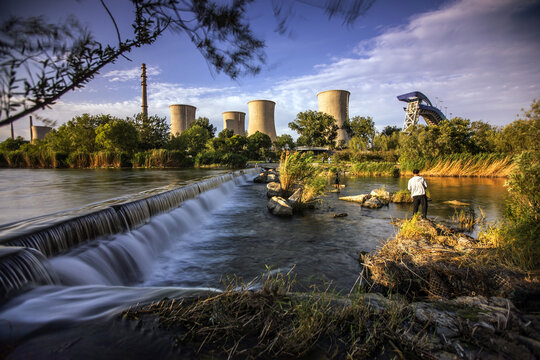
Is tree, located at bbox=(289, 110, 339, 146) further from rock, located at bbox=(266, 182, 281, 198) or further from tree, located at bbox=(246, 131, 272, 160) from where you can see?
rock, located at bbox=(266, 182, 281, 198)

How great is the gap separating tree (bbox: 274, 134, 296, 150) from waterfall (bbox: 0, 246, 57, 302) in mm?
57401

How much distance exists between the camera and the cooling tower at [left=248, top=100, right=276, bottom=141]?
4384 centimetres

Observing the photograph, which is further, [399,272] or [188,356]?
[399,272]

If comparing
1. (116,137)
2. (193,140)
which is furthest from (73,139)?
(193,140)

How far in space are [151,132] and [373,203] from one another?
37020 mm

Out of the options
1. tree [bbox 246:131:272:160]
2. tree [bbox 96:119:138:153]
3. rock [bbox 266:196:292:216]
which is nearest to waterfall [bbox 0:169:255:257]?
rock [bbox 266:196:292:216]

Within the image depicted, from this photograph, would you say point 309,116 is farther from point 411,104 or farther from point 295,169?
point 295,169

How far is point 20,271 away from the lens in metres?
2.44

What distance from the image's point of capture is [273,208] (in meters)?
7.88

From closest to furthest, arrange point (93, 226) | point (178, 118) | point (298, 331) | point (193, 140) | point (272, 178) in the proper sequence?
1. point (298, 331)
2. point (93, 226)
3. point (272, 178)
4. point (193, 140)
5. point (178, 118)

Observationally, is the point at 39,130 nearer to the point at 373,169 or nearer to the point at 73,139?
the point at 73,139

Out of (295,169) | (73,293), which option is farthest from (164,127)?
(73,293)

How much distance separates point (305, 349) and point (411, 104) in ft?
199

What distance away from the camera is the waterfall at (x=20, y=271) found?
2.25 metres
